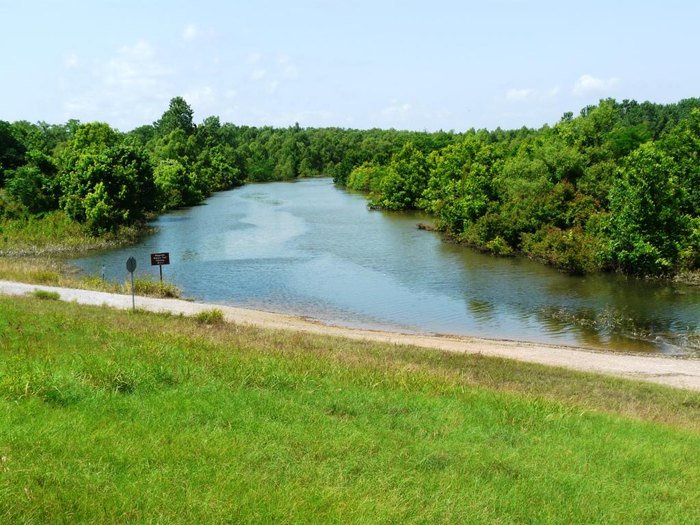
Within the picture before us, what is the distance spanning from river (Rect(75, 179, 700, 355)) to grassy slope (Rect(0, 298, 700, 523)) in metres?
18.4

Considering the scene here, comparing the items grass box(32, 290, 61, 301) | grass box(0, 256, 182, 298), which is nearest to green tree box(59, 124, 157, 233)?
grass box(0, 256, 182, 298)

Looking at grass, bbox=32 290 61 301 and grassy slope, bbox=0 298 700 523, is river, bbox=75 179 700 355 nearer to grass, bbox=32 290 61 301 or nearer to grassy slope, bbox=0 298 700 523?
grass, bbox=32 290 61 301

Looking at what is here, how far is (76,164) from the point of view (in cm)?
6388

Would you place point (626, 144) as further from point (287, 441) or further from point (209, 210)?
point (287, 441)

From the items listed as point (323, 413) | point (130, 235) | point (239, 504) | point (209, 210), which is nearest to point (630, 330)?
point (323, 413)

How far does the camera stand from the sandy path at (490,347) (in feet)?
72.7

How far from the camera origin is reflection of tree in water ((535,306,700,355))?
29.3 metres

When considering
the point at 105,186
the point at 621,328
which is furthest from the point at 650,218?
the point at 105,186

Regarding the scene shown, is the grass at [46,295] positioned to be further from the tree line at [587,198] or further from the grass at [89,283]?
the tree line at [587,198]

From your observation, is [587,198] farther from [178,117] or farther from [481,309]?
[178,117]

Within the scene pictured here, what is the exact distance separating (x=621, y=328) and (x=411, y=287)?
13.8 meters

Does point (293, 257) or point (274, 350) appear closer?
point (274, 350)

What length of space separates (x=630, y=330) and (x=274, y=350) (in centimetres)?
2191

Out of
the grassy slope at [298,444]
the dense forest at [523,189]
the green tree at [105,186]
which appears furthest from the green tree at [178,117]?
the grassy slope at [298,444]
